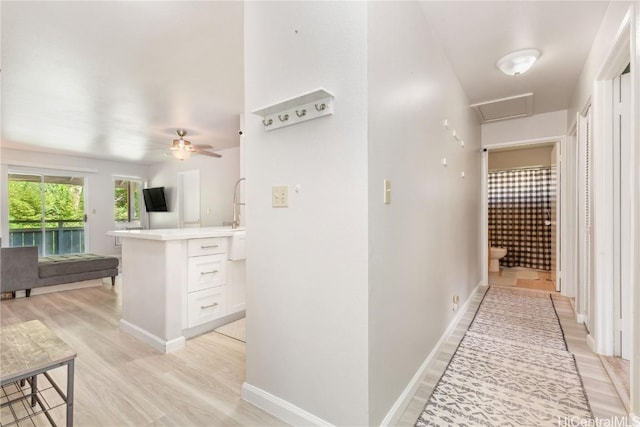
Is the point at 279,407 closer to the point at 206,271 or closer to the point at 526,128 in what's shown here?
the point at 206,271

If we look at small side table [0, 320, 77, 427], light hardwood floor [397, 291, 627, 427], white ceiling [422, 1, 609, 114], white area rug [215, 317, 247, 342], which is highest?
white ceiling [422, 1, 609, 114]

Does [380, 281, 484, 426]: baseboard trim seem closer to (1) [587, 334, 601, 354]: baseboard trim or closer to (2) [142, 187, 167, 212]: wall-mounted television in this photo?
(1) [587, 334, 601, 354]: baseboard trim

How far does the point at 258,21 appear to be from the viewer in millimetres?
1698

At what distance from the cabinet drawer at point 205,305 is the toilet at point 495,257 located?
4720 mm

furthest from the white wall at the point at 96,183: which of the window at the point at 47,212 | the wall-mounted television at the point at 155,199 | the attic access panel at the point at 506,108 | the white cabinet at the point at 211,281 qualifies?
the attic access panel at the point at 506,108

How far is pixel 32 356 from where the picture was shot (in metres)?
1.27

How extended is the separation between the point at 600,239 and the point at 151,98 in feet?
14.9

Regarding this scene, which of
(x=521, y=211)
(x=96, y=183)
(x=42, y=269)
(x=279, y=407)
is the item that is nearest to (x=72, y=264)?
(x=42, y=269)

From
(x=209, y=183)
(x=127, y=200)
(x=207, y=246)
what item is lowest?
(x=207, y=246)

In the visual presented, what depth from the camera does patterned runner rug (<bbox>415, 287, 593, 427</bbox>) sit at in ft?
5.18

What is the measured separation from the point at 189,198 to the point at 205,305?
5044mm

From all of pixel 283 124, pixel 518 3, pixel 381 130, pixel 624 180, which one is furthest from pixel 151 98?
pixel 624 180

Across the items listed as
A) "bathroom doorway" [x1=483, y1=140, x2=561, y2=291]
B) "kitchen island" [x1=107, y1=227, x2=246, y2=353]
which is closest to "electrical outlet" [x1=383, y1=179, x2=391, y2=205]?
"kitchen island" [x1=107, y1=227, x2=246, y2=353]

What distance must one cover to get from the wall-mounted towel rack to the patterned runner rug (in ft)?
5.47
